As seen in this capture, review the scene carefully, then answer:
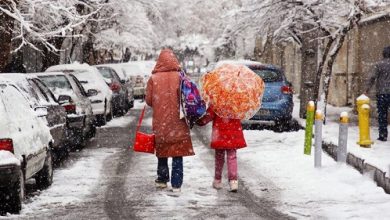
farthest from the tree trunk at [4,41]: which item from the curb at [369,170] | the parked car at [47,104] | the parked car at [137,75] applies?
the parked car at [137,75]

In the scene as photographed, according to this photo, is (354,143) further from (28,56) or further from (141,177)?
(28,56)

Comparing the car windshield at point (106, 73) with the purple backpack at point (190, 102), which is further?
the car windshield at point (106, 73)

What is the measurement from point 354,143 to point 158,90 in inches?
213

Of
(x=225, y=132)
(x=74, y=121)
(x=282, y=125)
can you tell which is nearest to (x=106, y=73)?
(x=282, y=125)

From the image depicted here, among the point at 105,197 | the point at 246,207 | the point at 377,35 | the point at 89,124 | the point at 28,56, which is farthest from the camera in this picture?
the point at 28,56

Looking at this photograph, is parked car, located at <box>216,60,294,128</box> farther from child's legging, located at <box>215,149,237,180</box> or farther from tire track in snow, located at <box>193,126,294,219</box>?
child's legging, located at <box>215,149,237,180</box>

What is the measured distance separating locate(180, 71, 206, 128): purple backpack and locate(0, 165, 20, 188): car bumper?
2249 millimetres

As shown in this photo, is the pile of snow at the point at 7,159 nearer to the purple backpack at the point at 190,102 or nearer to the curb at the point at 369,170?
the purple backpack at the point at 190,102

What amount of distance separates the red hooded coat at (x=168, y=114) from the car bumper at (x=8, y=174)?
1.98 meters

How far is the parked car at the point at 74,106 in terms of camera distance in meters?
13.5

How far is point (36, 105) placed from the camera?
10039 millimetres

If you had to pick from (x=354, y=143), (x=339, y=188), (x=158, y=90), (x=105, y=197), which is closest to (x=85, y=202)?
(x=105, y=197)

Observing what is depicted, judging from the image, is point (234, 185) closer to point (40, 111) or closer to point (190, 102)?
point (190, 102)

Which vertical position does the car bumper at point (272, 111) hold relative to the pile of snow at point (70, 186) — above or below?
above
